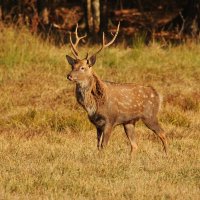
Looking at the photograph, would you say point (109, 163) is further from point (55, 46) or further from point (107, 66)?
point (55, 46)

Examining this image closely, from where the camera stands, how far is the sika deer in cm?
1038

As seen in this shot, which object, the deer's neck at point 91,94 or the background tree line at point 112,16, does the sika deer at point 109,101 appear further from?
the background tree line at point 112,16

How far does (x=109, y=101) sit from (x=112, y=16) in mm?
17219

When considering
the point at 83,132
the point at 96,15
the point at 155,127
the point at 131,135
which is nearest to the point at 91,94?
the point at 131,135

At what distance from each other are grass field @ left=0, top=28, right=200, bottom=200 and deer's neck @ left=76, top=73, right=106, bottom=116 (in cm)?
60

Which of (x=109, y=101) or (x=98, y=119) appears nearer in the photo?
(x=98, y=119)

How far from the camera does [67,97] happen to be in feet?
48.0

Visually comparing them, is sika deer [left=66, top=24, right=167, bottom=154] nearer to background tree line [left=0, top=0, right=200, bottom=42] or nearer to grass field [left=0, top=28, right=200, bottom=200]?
grass field [left=0, top=28, right=200, bottom=200]

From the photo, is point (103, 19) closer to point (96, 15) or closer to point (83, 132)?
point (96, 15)

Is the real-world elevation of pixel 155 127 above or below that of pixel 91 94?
below

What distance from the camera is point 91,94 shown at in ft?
34.4

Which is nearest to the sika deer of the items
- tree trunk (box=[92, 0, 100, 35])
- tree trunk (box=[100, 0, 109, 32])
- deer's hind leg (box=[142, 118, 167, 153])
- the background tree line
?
deer's hind leg (box=[142, 118, 167, 153])

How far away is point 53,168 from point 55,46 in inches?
368

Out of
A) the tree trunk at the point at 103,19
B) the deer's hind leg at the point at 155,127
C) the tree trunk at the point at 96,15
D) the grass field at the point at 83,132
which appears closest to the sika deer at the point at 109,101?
the deer's hind leg at the point at 155,127
